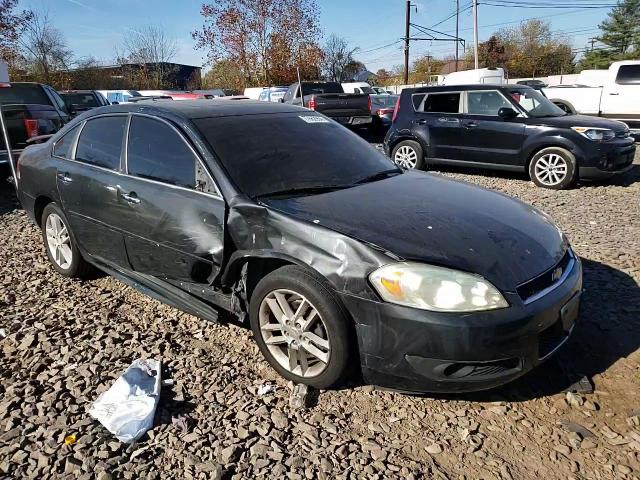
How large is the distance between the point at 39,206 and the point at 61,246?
53cm

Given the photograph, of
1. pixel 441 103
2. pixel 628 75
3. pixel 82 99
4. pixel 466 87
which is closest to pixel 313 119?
pixel 466 87

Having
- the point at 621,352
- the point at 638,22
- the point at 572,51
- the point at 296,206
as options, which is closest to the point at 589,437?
the point at 621,352

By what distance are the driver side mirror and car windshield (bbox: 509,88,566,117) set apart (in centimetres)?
22

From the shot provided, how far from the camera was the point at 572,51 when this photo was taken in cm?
5859

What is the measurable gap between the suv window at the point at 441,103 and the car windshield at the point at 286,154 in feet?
19.3

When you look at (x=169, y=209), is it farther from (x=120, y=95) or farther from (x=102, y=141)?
(x=120, y=95)

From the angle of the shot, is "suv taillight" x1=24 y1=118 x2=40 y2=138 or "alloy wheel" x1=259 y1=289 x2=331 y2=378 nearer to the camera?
"alloy wheel" x1=259 y1=289 x2=331 y2=378

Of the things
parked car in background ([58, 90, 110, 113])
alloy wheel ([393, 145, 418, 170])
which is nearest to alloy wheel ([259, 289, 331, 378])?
alloy wheel ([393, 145, 418, 170])

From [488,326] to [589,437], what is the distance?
0.77m

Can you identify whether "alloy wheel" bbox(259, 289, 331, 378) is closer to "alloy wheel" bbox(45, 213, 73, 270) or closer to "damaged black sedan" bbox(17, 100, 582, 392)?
"damaged black sedan" bbox(17, 100, 582, 392)

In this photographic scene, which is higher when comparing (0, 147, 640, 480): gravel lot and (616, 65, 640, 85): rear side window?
(616, 65, 640, 85): rear side window

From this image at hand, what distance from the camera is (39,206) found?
4727 millimetres

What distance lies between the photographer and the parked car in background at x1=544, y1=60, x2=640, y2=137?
12.9m

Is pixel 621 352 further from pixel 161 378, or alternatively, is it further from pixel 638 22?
pixel 638 22
